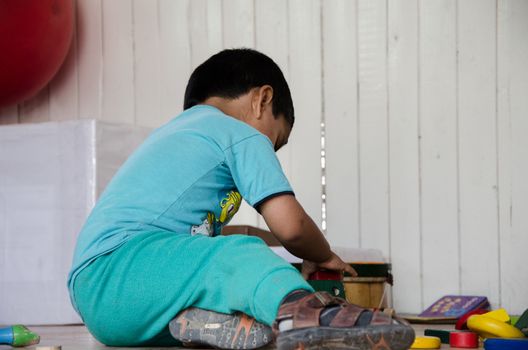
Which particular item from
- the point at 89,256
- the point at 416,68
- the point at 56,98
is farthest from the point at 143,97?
the point at 89,256

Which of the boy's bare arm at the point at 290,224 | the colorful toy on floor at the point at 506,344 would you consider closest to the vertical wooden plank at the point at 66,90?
the boy's bare arm at the point at 290,224

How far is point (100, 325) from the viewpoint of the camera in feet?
4.47

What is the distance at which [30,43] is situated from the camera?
94.0 inches

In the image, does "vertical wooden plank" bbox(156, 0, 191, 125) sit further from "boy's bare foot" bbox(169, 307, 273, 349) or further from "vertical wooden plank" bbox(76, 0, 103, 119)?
"boy's bare foot" bbox(169, 307, 273, 349)

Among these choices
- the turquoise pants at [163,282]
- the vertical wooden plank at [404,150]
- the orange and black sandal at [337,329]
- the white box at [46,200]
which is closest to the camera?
the orange and black sandal at [337,329]

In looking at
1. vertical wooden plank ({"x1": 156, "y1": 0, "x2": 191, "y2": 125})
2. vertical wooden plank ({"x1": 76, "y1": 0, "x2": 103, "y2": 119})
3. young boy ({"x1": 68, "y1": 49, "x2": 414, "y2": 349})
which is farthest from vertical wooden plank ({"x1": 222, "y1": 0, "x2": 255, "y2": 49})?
young boy ({"x1": 68, "y1": 49, "x2": 414, "y2": 349})

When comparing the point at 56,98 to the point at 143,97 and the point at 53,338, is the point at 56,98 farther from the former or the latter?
the point at 53,338

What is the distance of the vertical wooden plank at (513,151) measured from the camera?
2217 mm

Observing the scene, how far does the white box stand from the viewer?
208 centimetres

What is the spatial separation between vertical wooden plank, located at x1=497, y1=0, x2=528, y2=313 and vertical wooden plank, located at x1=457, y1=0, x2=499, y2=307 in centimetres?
2

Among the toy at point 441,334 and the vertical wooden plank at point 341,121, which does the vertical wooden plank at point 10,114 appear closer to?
the vertical wooden plank at point 341,121

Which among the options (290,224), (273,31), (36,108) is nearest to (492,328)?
(290,224)

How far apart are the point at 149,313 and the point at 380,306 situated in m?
0.81

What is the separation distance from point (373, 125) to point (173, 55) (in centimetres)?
62
